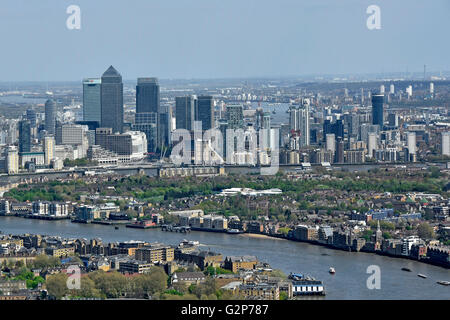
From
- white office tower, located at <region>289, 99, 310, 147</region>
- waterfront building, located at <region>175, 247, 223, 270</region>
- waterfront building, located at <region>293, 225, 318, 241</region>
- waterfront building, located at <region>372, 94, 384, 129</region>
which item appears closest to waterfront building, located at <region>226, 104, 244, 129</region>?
white office tower, located at <region>289, 99, 310, 147</region>

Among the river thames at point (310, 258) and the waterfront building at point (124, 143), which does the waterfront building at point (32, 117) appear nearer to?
the waterfront building at point (124, 143)

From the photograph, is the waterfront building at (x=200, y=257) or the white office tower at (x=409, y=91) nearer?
the waterfront building at (x=200, y=257)

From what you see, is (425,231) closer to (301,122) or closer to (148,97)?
(301,122)

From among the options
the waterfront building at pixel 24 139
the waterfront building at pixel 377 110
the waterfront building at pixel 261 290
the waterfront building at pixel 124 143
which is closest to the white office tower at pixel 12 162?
the waterfront building at pixel 24 139

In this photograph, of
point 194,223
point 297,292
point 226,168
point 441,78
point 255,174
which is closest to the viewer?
point 297,292

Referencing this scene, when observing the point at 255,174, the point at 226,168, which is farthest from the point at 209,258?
the point at 226,168

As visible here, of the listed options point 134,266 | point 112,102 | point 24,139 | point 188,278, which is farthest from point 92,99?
point 188,278

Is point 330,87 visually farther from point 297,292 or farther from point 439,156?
point 297,292
